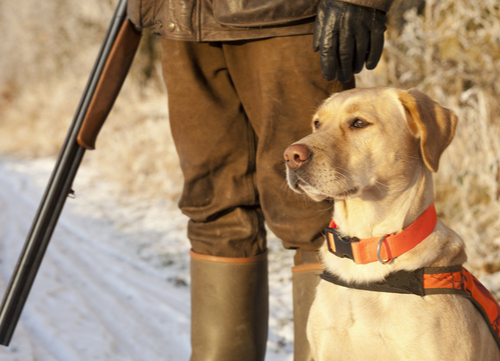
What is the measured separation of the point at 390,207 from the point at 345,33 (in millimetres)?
602

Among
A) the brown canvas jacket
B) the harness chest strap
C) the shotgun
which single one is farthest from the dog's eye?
the shotgun

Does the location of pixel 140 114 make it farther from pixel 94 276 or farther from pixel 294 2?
pixel 294 2

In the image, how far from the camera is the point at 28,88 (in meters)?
14.2

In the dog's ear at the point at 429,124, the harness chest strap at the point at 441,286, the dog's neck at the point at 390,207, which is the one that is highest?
the dog's ear at the point at 429,124

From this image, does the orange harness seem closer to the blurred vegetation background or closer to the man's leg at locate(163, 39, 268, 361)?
the man's leg at locate(163, 39, 268, 361)

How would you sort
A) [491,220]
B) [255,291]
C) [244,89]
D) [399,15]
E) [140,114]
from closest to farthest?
1. [244,89]
2. [255,291]
3. [491,220]
4. [399,15]
5. [140,114]

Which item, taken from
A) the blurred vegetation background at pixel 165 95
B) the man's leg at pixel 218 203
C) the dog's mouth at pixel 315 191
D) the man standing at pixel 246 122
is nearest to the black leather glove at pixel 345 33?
the man standing at pixel 246 122

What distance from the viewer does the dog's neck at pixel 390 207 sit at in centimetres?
157

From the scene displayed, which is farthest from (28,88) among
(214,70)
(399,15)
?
(214,70)

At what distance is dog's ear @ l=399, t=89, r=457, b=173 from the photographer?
1.52m

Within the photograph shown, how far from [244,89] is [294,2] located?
39 centimetres

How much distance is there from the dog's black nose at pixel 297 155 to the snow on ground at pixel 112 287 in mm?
1329

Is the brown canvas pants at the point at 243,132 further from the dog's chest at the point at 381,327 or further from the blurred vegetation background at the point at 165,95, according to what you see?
the blurred vegetation background at the point at 165,95

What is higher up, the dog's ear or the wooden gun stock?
the wooden gun stock
